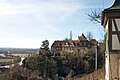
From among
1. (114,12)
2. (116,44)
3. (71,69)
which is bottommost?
(71,69)

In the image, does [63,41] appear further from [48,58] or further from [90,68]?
[90,68]

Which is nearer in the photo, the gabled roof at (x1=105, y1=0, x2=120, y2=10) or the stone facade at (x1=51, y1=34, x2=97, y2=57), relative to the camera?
the gabled roof at (x1=105, y1=0, x2=120, y2=10)

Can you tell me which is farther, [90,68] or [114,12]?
[90,68]

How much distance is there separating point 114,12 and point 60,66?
96.8ft

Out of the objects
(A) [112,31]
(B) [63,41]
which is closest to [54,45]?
(B) [63,41]

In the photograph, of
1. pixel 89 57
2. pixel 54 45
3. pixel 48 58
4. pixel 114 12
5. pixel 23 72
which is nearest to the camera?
pixel 114 12

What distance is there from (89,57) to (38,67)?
697cm

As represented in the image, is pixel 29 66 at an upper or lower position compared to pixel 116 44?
lower

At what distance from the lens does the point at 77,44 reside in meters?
55.8

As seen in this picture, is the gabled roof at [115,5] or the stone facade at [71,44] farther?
the stone facade at [71,44]

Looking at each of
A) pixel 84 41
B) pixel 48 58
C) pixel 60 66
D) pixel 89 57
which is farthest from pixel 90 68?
pixel 84 41

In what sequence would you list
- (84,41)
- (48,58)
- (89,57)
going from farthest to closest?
(84,41), (48,58), (89,57)

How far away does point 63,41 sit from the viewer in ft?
197

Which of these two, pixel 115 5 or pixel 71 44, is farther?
pixel 71 44
